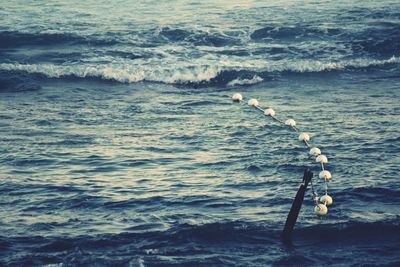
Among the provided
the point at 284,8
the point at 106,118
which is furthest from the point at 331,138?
the point at 284,8

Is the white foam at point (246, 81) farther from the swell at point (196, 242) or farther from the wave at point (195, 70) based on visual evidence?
the swell at point (196, 242)

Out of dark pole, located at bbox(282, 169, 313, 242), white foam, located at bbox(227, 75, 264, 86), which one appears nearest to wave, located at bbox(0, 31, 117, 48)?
white foam, located at bbox(227, 75, 264, 86)

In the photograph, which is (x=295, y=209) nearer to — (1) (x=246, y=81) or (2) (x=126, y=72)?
(1) (x=246, y=81)

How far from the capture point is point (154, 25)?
32219mm

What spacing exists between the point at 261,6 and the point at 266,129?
761 inches

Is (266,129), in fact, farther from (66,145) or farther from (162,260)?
(162,260)

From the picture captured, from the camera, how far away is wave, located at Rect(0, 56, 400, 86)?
24297 millimetres

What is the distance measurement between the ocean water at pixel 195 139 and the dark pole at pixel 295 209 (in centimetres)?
18

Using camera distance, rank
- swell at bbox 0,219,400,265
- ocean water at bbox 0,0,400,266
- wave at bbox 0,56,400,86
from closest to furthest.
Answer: swell at bbox 0,219,400,265
ocean water at bbox 0,0,400,266
wave at bbox 0,56,400,86

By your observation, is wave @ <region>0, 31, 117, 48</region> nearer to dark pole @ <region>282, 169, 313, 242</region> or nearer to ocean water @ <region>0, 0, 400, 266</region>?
ocean water @ <region>0, 0, 400, 266</region>

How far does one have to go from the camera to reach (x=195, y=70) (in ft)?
82.2

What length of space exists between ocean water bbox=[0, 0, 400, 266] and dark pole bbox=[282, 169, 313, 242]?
0.60ft

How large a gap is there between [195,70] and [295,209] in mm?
14554

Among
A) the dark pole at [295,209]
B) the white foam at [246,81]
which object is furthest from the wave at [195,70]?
the dark pole at [295,209]
